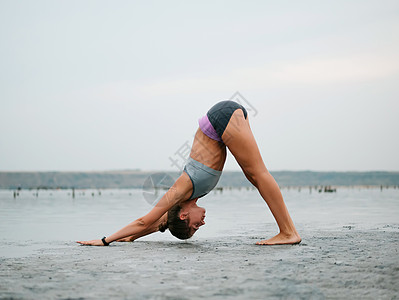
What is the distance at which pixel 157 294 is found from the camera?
383 cm

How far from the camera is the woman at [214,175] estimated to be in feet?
24.3

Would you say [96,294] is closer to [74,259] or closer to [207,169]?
[74,259]

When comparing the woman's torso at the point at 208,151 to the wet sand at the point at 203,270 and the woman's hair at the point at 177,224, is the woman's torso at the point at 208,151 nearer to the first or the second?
the woman's hair at the point at 177,224

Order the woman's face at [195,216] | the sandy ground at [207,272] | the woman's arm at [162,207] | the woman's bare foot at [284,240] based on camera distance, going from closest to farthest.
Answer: the sandy ground at [207,272] → the woman's arm at [162,207] → the woman's bare foot at [284,240] → the woman's face at [195,216]

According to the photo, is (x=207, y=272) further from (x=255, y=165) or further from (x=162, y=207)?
(x=255, y=165)

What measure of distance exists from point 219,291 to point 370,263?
2.23 meters

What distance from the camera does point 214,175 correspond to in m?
7.57

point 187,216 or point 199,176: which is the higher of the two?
point 199,176

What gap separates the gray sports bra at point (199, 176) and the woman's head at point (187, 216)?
0.18 metres

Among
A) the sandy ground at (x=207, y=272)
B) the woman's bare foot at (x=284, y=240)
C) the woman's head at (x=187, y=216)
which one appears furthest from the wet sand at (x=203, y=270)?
the woman's head at (x=187, y=216)

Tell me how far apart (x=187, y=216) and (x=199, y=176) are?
2.26ft

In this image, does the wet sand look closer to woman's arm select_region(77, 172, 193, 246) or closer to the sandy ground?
the sandy ground

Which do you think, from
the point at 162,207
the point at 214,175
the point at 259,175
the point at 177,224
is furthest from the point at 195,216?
the point at 259,175

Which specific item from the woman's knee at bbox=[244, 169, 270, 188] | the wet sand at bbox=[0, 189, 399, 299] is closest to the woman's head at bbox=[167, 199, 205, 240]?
the wet sand at bbox=[0, 189, 399, 299]
